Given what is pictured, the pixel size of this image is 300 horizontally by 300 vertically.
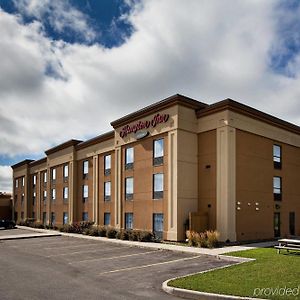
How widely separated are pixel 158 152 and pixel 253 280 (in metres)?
16.7

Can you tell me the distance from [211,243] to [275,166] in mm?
10205

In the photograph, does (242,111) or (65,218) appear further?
(65,218)

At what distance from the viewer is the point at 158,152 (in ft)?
91.2

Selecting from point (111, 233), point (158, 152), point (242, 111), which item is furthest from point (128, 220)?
point (242, 111)

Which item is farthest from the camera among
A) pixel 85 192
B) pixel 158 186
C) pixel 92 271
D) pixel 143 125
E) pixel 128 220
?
pixel 85 192

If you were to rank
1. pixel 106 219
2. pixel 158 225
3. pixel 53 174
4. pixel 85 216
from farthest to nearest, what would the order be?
pixel 53 174 → pixel 85 216 → pixel 106 219 → pixel 158 225

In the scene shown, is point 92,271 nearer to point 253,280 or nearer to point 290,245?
point 253,280

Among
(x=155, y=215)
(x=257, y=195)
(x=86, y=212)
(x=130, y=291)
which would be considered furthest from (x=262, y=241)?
(x=86, y=212)

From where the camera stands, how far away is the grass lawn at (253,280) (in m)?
10.3

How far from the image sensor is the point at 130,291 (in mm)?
11477

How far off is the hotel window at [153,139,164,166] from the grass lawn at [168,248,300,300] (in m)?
13.0

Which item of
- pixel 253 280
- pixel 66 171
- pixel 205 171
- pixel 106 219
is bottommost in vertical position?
pixel 106 219

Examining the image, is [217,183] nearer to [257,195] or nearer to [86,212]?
[257,195]

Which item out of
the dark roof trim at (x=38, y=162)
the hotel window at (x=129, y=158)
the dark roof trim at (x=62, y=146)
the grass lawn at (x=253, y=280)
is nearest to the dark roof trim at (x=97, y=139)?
the dark roof trim at (x=62, y=146)
